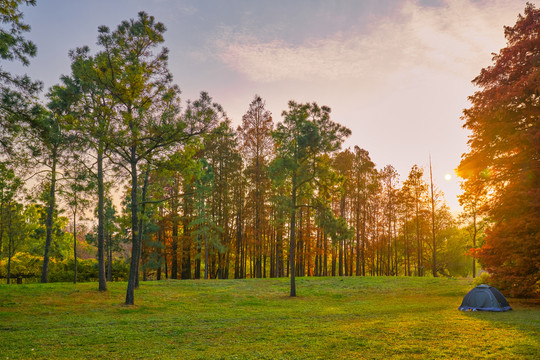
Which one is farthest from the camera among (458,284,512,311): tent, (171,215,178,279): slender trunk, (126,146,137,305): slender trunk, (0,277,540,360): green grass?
(171,215,178,279): slender trunk

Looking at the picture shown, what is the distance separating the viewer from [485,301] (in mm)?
15359

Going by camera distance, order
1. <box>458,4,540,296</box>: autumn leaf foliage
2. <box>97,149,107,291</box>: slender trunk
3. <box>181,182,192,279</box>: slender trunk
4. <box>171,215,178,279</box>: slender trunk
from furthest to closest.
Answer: <box>171,215,178,279</box>: slender trunk
<box>181,182,192,279</box>: slender trunk
<box>97,149,107,291</box>: slender trunk
<box>458,4,540,296</box>: autumn leaf foliage

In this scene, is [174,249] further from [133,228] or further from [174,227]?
[133,228]

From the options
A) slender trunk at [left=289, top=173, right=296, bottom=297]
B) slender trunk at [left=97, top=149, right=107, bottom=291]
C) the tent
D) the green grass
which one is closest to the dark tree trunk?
slender trunk at [left=97, top=149, right=107, bottom=291]

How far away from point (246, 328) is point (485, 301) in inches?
437

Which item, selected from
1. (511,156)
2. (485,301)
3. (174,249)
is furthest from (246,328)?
(174,249)

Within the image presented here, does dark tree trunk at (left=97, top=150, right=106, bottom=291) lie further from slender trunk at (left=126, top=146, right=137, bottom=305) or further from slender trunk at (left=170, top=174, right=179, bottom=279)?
slender trunk at (left=170, top=174, right=179, bottom=279)

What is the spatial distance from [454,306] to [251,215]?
23.5 meters

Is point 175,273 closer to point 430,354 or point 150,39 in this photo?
point 150,39

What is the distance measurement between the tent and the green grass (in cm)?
71

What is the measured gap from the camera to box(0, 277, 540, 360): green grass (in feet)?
28.0

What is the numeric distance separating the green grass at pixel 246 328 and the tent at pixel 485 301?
0.71 meters

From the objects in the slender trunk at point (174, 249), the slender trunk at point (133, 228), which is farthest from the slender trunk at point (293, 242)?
the slender trunk at point (174, 249)

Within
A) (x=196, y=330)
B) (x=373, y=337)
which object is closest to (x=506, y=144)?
(x=373, y=337)
